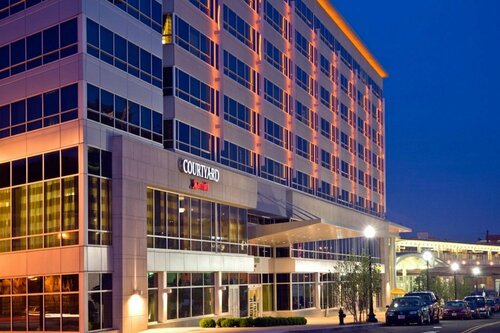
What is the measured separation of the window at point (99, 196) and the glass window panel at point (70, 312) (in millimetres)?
2540

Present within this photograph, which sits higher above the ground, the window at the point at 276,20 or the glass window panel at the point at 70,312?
the window at the point at 276,20

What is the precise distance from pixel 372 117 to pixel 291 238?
139ft

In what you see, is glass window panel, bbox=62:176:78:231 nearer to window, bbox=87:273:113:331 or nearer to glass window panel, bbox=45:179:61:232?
glass window panel, bbox=45:179:61:232

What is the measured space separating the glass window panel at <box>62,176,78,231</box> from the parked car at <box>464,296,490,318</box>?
35.0 meters

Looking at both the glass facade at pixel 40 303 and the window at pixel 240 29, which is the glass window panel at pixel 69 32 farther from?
the window at pixel 240 29

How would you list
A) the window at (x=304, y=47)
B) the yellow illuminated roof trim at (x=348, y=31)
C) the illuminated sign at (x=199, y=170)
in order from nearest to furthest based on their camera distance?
1. the illuminated sign at (x=199, y=170)
2. the window at (x=304, y=47)
3. the yellow illuminated roof trim at (x=348, y=31)

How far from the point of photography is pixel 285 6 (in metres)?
65.2

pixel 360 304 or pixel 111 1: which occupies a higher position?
pixel 111 1

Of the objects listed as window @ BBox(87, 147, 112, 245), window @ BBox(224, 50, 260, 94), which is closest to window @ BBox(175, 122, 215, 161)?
window @ BBox(224, 50, 260, 94)

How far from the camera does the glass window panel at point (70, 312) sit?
3534 centimetres

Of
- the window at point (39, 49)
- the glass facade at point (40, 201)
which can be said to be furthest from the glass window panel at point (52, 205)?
the window at point (39, 49)

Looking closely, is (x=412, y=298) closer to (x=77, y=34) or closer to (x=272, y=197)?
(x=272, y=197)

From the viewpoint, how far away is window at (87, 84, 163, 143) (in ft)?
121

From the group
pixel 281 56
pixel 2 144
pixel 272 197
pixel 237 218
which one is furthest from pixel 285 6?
pixel 2 144
